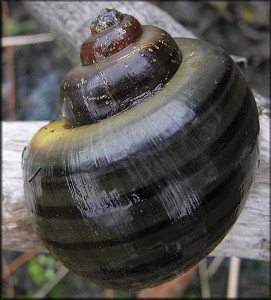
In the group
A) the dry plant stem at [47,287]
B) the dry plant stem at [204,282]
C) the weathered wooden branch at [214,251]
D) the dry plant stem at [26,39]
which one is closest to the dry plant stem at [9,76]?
the dry plant stem at [26,39]

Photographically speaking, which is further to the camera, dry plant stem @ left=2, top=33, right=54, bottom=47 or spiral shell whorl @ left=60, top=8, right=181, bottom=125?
dry plant stem @ left=2, top=33, right=54, bottom=47

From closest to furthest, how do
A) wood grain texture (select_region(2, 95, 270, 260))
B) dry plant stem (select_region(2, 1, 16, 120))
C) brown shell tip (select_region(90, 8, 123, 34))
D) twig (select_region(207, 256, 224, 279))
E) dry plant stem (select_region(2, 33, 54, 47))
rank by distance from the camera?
brown shell tip (select_region(90, 8, 123, 34)) < wood grain texture (select_region(2, 95, 270, 260)) < twig (select_region(207, 256, 224, 279)) < dry plant stem (select_region(2, 33, 54, 47)) < dry plant stem (select_region(2, 1, 16, 120))

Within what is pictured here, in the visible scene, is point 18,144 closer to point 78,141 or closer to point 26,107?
point 78,141

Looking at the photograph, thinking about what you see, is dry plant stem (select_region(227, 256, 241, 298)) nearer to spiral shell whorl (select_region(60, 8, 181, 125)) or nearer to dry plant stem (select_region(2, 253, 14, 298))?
dry plant stem (select_region(2, 253, 14, 298))

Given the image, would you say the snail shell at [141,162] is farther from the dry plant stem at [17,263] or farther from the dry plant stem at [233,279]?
the dry plant stem at [17,263]

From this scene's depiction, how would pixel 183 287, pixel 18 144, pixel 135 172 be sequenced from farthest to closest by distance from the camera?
pixel 183 287 → pixel 18 144 → pixel 135 172

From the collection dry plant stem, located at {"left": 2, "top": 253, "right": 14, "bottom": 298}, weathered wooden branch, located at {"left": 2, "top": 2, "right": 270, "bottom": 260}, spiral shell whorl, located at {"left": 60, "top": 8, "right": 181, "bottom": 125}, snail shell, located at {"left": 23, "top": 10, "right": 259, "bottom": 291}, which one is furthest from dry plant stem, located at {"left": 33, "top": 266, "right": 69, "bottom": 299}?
spiral shell whorl, located at {"left": 60, "top": 8, "right": 181, "bottom": 125}

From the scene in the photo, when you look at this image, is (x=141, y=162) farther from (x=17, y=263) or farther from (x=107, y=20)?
(x=17, y=263)

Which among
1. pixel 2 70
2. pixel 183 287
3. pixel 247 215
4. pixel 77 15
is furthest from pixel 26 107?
pixel 247 215
